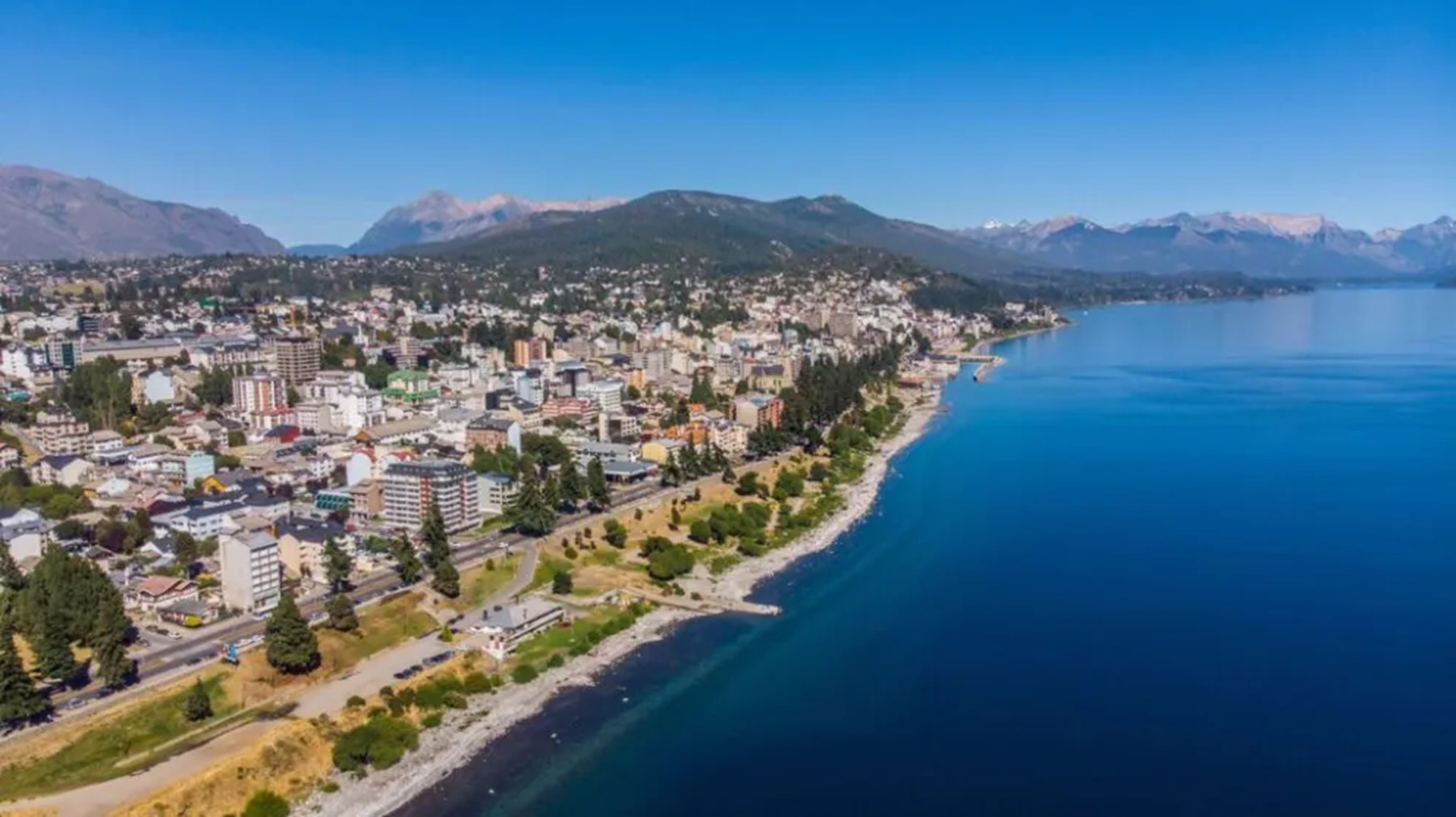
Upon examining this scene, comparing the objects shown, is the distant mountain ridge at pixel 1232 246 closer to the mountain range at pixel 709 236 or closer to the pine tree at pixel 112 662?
the mountain range at pixel 709 236

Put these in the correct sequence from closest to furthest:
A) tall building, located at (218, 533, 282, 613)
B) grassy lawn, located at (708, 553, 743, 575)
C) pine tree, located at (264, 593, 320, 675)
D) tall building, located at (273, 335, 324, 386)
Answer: pine tree, located at (264, 593, 320, 675) < tall building, located at (218, 533, 282, 613) < grassy lawn, located at (708, 553, 743, 575) < tall building, located at (273, 335, 324, 386)

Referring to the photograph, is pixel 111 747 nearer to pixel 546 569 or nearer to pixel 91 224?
pixel 546 569

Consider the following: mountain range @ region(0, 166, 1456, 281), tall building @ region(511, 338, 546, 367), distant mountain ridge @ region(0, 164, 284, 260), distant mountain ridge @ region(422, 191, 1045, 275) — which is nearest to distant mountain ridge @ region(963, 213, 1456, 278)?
mountain range @ region(0, 166, 1456, 281)

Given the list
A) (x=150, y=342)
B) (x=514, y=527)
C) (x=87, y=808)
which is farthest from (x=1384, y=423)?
(x=150, y=342)

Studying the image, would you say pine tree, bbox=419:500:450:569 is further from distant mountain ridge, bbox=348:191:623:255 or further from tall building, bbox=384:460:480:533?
distant mountain ridge, bbox=348:191:623:255

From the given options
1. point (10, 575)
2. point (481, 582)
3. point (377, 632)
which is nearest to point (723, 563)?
point (481, 582)

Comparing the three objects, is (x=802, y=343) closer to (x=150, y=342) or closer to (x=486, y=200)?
(x=150, y=342)
